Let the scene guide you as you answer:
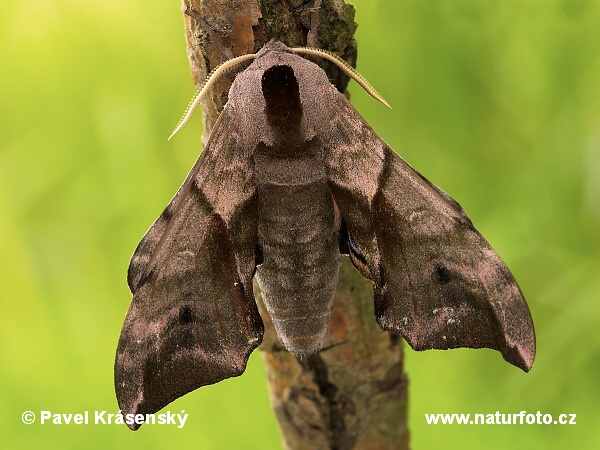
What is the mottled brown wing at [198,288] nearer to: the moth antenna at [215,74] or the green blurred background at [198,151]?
the moth antenna at [215,74]

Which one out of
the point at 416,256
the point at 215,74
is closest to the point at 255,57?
the point at 215,74

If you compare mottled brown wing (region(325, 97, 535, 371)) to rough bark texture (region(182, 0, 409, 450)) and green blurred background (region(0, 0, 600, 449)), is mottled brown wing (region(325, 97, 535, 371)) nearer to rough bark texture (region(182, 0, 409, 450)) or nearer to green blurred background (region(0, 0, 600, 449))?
rough bark texture (region(182, 0, 409, 450))

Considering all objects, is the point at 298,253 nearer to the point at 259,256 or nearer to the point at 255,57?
the point at 259,256

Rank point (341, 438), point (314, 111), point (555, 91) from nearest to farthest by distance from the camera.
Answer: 1. point (314, 111)
2. point (341, 438)
3. point (555, 91)

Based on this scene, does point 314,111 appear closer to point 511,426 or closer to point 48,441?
point 511,426

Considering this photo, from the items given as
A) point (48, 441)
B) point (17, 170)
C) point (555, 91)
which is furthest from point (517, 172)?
point (48, 441)

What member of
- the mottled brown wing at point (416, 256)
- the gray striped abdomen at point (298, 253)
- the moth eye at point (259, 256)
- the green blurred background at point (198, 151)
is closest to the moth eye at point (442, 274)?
the mottled brown wing at point (416, 256)

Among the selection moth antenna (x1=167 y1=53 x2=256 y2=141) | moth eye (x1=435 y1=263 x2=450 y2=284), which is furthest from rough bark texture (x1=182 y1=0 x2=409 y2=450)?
moth eye (x1=435 y1=263 x2=450 y2=284)
